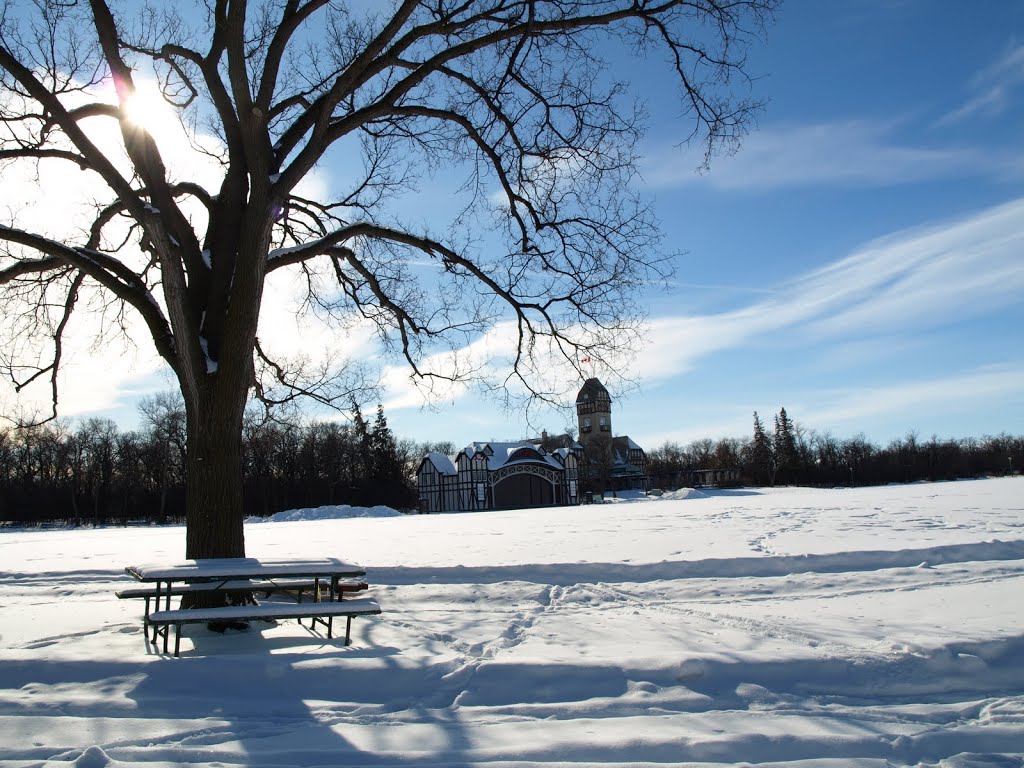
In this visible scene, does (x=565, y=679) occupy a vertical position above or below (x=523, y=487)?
below

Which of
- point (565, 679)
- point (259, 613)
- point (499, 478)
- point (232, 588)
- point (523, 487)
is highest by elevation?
point (499, 478)

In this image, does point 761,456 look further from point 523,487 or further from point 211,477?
point 211,477

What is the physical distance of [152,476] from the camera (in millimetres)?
65750

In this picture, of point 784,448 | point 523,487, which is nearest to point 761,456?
point 784,448

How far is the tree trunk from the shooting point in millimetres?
7633

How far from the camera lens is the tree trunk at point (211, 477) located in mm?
7633

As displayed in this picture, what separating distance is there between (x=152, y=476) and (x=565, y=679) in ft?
227

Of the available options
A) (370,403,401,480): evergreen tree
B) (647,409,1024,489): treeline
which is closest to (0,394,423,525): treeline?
(370,403,401,480): evergreen tree

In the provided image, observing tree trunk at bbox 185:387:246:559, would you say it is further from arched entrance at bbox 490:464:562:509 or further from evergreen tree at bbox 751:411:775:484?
evergreen tree at bbox 751:411:775:484

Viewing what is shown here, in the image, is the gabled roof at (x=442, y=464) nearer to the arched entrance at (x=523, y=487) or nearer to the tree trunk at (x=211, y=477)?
the arched entrance at (x=523, y=487)

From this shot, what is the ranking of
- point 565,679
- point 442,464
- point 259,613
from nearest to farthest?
point 565,679
point 259,613
point 442,464

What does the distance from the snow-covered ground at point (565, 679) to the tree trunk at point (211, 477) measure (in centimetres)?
91

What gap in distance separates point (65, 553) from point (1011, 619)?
1797 cm

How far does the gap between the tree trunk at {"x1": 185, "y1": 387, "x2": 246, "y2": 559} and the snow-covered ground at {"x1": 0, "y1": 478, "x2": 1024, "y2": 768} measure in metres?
0.91
